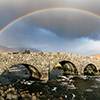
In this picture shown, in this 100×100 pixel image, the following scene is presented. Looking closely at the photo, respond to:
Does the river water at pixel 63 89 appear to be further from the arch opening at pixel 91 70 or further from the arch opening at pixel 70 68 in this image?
the arch opening at pixel 91 70

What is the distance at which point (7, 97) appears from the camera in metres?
10.6

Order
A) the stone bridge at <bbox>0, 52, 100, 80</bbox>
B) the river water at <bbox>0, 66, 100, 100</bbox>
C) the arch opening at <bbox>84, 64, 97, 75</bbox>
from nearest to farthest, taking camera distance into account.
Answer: the river water at <bbox>0, 66, 100, 100</bbox>, the stone bridge at <bbox>0, 52, 100, 80</bbox>, the arch opening at <bbox>84, 64, 97, 75</bbox>

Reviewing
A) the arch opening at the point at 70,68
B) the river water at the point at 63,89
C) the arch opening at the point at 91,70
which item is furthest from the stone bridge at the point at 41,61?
the arch opening at the point at 91,70

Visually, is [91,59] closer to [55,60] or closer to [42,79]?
[55,60]

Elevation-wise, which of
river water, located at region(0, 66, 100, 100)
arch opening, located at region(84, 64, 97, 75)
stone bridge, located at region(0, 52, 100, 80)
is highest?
stone bridge, located at region(0, 52, 100, 80)

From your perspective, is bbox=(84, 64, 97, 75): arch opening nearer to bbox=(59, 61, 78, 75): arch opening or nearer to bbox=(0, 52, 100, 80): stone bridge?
bbox=(0, 52, 100, 80): stone bridge

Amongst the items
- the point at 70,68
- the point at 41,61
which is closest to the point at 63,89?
the point at 41,61

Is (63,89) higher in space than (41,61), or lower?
lower

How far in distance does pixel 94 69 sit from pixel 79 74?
266 inches

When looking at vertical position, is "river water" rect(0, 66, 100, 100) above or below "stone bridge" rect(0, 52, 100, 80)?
below

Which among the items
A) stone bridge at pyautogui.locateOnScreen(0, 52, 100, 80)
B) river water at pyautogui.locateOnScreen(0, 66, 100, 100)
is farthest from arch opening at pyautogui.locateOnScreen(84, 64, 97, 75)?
river water at pyautogui.locateOnScreen(0, 66, 100, 100)

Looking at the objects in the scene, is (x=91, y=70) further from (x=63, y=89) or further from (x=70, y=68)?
(x=63, y=89)

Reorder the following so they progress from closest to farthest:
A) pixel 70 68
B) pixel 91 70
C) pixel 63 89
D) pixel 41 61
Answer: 1. pixel 63 89
2. pixel 41 61
3. pixel 70 68
4. pixel 91 70

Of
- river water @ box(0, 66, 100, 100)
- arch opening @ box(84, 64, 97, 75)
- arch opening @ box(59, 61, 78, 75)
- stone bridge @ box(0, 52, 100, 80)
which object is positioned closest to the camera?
river water @ box(0, 66, 100, 100)
